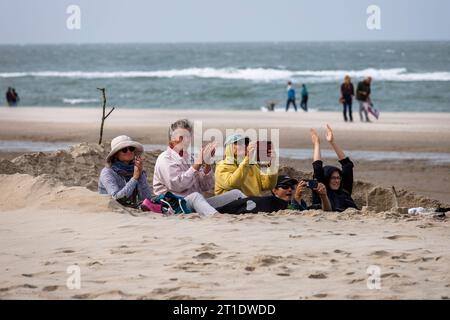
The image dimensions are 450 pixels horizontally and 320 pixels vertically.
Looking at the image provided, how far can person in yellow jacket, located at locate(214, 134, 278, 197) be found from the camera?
29.8 ft

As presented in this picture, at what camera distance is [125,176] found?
9.48 meters

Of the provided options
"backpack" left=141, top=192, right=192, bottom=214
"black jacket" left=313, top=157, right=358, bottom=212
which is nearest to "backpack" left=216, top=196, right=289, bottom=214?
"backpack" left=141, top=192, right=192, bottom=214

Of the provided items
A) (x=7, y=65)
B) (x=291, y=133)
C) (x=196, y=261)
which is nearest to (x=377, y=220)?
(x=196, y=261)

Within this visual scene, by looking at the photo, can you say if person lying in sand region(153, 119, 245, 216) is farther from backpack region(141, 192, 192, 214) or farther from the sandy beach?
the sandy beach

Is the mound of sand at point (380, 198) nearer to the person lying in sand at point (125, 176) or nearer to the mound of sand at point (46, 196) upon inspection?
the person lying in sand at point (125, 176)

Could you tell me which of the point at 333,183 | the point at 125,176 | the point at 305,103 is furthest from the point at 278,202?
the point at 305,103

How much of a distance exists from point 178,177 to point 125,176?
0.67 metres

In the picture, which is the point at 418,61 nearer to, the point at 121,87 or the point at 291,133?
the point at 121,87

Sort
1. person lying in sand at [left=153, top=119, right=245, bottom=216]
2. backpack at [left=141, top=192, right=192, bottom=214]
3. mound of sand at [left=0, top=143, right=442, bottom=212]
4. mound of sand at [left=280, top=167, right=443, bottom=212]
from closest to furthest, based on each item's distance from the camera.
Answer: backpack at [left=141, top=192, right=192, bottom=214] → person lying in sand at [left=153, top=119, right=245, bottom=216] → mound of sand at [left=0, top=143, right=442, bottom=212] → mound of sand at [left=280, top=167, right=443, bottom=212]

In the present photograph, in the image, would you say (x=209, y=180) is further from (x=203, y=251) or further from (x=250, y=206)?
(x=203, y=251)

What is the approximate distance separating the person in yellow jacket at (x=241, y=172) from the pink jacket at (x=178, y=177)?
0.14 m

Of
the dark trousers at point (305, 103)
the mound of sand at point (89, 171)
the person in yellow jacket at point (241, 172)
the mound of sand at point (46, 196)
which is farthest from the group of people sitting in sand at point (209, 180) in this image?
the dark trousers at point (305, 103)

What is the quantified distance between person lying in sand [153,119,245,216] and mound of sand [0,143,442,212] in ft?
8.23

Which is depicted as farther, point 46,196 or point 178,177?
point 46,196
